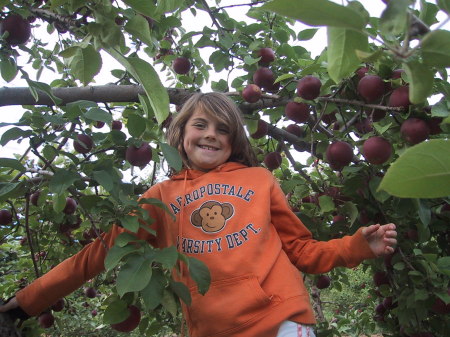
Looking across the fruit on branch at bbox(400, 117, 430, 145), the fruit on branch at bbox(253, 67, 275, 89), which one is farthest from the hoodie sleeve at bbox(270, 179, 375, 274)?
the fruit on branch at bbox(253, 67, 275, 89)

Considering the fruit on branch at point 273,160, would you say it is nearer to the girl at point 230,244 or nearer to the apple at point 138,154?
the girl at point 230,244

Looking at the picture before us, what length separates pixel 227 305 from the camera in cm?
121

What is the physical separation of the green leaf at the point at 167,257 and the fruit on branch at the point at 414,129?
649 mm

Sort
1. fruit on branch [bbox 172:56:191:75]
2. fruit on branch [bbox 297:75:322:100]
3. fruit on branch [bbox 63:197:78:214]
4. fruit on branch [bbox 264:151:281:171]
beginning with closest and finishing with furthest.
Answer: fruit on branch [bbox 297:75:322:100] → fruit on branch [bbox 63:197:78:214] → fruit on branch [bbox 264:151:281:171] → fruit on branch [bbox 172:56:191:75]

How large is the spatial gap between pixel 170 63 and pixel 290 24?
0.65 metres

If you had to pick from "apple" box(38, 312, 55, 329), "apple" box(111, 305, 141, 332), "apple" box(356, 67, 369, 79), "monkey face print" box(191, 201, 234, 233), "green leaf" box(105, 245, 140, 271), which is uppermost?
"apple" box(356, 67, 369, 79)

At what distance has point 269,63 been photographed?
5.65 ft

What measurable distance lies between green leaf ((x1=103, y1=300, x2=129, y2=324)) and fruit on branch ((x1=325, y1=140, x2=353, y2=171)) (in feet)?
2.35

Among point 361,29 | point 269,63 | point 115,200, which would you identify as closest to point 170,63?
point 269,63

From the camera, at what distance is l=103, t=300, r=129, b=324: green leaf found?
3.65 feet

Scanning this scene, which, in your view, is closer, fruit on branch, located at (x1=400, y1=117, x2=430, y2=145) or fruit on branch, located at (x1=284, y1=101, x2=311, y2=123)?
fruit on branch, located at (x1=400, y1=117, x2=430, y2=145)

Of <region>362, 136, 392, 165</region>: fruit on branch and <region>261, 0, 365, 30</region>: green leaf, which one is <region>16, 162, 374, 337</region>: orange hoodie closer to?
<region>362, 136, 392, 165</region>: fruit on branch

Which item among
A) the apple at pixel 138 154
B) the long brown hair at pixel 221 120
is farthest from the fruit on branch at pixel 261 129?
the apple at pixel 138 154

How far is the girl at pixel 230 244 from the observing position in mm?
1200
